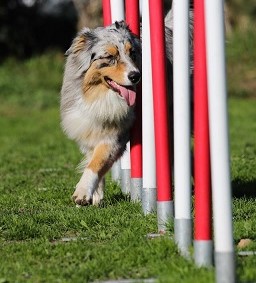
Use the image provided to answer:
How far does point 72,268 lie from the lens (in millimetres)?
4941

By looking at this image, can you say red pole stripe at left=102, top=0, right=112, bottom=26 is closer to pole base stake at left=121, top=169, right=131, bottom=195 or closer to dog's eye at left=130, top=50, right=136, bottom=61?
dog's eye at left=130, top=50, right=136, bottom=61

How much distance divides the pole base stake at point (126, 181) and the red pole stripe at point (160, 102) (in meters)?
1.80

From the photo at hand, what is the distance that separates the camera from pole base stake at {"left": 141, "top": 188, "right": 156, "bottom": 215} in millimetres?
6508

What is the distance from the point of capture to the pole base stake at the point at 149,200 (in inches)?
256

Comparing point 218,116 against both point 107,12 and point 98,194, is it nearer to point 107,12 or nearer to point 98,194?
point 98,194

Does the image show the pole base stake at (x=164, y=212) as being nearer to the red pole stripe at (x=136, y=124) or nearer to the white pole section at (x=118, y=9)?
the red pole stripe at (x=136, y=124)

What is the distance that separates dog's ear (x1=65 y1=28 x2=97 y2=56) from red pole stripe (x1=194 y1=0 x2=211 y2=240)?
282cm

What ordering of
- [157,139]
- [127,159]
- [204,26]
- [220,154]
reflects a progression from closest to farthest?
[220,154]
[204,26]
[157,139]
[127,159]

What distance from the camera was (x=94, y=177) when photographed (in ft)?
23.4

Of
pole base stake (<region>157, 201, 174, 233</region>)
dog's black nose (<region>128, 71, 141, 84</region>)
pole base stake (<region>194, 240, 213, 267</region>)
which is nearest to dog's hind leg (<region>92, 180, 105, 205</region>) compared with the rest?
dog's black nose (<region>128, 71, 141, 84</region>)

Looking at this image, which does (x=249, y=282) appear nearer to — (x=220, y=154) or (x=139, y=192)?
(x=220, y=154)

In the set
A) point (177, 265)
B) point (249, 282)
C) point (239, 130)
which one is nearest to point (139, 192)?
point (177, 265)

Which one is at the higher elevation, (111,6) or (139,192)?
(111,6)

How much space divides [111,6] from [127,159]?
1.47m
